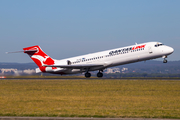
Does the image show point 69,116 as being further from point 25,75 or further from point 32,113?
point 25,75

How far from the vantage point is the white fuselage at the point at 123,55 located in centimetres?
4069

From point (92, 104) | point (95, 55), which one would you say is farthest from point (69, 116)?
point (95, 55)

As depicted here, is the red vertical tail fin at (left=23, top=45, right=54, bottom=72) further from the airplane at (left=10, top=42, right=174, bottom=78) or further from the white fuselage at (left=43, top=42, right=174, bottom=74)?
the white fuselage at (left=43, top=42, right=174, bottom=74)

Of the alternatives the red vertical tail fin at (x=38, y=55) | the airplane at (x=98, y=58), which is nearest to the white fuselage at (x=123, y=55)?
the airplane at (x=98, y=58)

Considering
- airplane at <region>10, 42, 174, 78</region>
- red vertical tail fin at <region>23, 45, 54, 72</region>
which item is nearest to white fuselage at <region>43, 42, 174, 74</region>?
airplane at <region>10, 42, 174, 78</region>

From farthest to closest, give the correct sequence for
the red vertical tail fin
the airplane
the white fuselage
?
the red vertical tail fin < the airplane < the white fuselage

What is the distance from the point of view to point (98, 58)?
1796 inches

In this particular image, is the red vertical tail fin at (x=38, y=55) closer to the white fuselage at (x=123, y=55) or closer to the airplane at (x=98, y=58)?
the airplane at (x=98, y=58)

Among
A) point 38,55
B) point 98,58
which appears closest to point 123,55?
point 98,58

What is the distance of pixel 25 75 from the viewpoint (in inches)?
1954

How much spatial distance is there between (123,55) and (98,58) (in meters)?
4.84

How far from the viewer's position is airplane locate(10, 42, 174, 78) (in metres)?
40.9

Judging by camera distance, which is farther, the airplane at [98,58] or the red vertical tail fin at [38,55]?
the red vertical tail fin at [38,55]

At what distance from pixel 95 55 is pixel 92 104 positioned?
3031 centimetres
